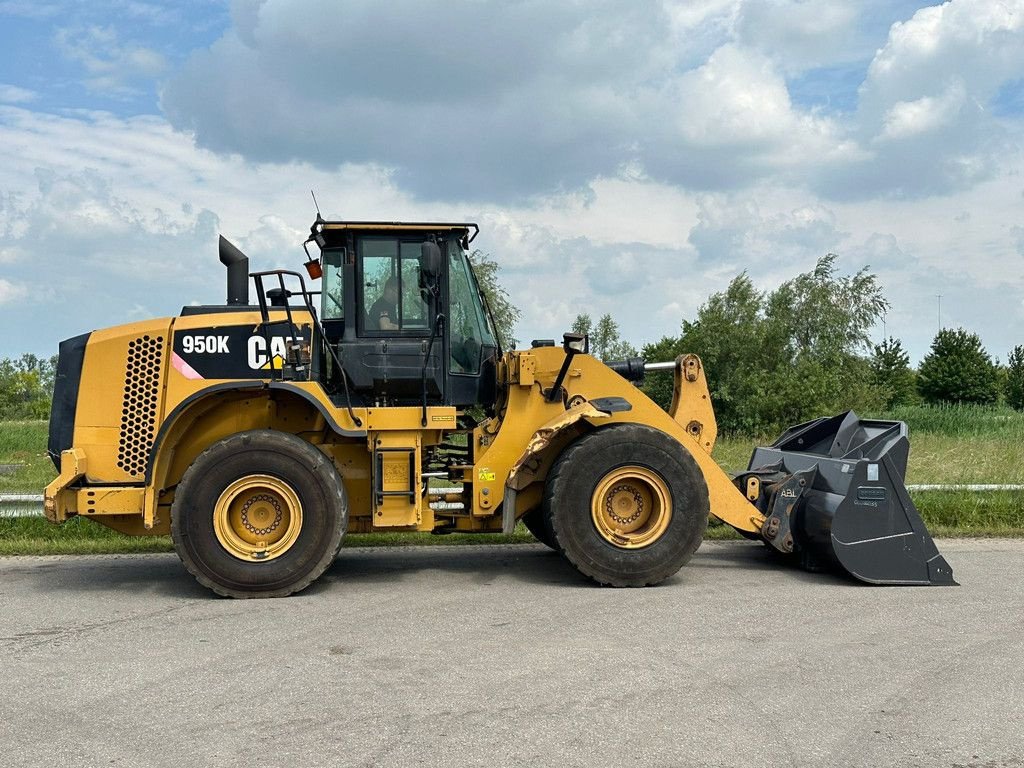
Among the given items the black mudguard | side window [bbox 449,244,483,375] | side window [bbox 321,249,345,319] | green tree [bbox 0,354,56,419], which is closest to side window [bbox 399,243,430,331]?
side window [bbox 449,244,483,375]

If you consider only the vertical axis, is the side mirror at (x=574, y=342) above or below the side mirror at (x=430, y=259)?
below

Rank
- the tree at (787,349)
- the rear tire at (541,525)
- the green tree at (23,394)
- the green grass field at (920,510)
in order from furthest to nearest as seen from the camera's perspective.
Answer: the green tree at (23,394) < the tree at (787,349) < the green grass field at (920,510) < the rear tire at (541,525)

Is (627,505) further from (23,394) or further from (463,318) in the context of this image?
(23,394)

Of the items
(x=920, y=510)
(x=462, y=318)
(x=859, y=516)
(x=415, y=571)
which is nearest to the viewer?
(x=859, y=516)

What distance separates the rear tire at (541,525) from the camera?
7843mm

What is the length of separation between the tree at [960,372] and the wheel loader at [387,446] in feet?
177

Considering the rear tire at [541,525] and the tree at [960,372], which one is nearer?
the rear tire at [541,525]

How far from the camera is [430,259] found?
7.45 metres

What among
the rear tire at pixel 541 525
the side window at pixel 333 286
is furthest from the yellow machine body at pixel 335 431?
the side window at pixel 333 286

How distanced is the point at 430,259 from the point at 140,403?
253cm

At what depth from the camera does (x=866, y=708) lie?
4770 millimetres

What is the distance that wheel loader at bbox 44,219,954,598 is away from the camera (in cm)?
746

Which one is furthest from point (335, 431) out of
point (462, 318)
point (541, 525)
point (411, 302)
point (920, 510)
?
point (920, 510)

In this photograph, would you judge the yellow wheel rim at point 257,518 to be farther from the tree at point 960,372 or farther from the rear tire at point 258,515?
the tree at point 960,372
